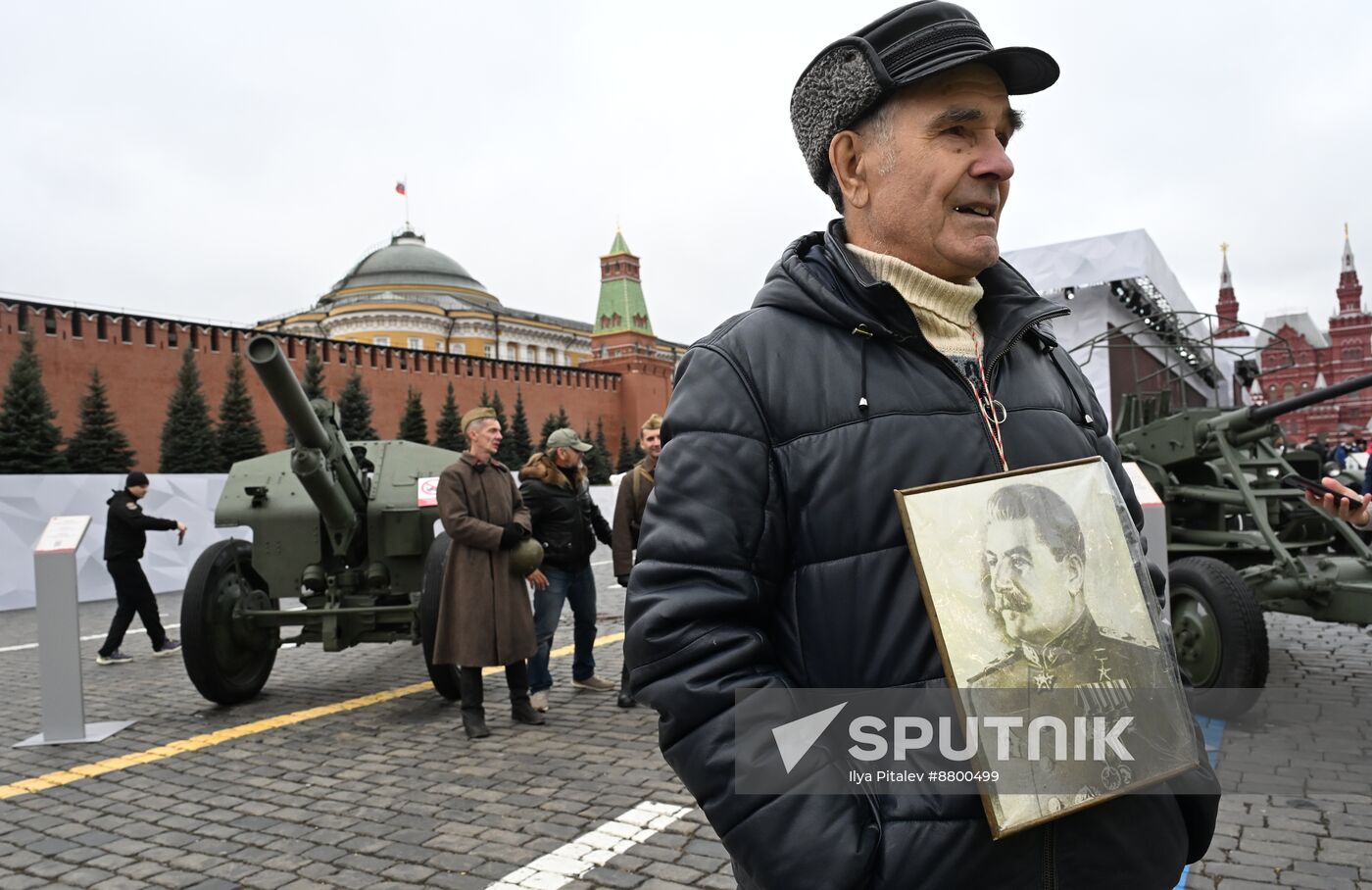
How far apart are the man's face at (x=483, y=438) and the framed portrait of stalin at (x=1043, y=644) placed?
5.28m

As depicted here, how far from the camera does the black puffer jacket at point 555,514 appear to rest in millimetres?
6918

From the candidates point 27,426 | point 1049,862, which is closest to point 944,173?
point 1049,862

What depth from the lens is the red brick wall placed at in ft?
93.7

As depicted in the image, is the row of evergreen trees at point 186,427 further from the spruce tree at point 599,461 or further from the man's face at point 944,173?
the man's face at point 944,173

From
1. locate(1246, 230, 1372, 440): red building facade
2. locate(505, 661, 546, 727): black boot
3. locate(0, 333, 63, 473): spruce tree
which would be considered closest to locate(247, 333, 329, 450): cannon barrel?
locate(505, 661, 546, 727): black boot

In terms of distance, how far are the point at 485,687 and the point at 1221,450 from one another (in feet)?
17.7

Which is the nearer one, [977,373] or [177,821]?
[977,373]

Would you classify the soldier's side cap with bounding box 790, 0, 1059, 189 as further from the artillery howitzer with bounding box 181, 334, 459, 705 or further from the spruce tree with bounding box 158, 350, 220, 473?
the spruce tree with bounding box 158, 350, 220, 473

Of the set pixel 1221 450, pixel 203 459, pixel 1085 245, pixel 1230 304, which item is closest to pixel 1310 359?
pixel 1230 304

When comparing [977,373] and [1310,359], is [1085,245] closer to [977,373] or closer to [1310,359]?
[977,373]

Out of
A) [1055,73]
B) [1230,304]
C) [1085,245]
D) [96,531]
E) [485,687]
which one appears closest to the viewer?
[1055,73]

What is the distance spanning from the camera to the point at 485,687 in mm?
7332

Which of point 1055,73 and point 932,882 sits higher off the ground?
point 1055,73

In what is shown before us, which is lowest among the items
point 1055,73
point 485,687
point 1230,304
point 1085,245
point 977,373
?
point 485,687
